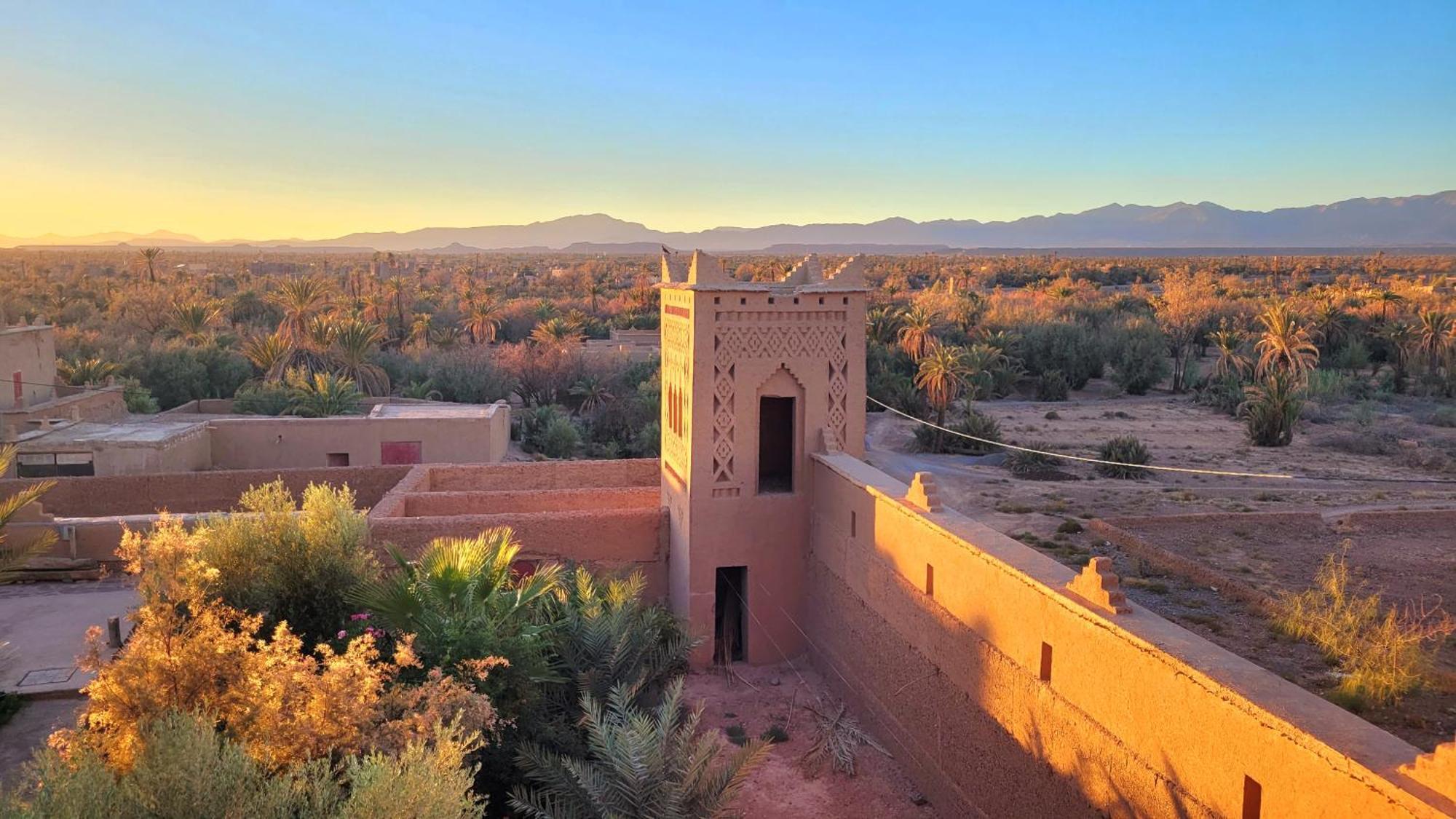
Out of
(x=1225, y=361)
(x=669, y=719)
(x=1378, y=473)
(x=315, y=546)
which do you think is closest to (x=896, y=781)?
(x=669, y=719)

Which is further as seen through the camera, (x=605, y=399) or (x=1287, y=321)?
(x=1287, y=321)

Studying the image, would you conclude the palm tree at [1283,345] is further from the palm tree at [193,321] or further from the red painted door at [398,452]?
the palm tree at [193,321]

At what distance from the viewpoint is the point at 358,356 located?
91.3 ft

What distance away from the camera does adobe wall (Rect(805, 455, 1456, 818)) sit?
4766mm

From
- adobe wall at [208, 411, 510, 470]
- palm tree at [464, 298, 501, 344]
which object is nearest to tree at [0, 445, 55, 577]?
adobe wall at [208, 411, 510, 470]

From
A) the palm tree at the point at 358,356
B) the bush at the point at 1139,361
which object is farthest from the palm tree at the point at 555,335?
the bush at the point at 1139,361

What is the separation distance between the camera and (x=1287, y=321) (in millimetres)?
31094

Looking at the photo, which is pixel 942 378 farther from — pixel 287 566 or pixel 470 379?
pixel 287 566

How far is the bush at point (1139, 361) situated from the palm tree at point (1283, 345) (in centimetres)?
406

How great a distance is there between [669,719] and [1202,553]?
413 inches

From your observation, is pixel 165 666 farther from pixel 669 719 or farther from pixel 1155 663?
pixel 1155 663

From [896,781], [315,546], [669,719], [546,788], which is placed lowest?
[896,781]

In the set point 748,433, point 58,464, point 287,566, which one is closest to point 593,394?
point 58,464

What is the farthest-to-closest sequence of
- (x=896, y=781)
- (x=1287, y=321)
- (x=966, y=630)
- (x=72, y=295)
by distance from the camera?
(x=72, y=295) → (x=1287, y=321) → (x=896, y=781) → (x=966, y=630)
